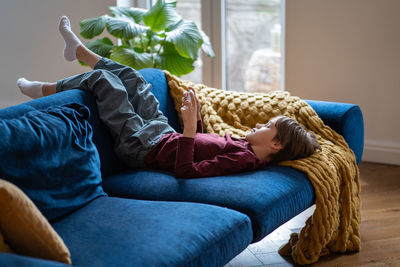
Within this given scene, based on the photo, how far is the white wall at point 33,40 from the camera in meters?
4.64

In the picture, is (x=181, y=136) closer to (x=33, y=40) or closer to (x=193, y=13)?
(x=193, y=13)

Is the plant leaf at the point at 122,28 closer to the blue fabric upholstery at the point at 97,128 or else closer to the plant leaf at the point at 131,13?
the plant leaf at the point at 131,13

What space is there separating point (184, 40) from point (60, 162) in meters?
1.70

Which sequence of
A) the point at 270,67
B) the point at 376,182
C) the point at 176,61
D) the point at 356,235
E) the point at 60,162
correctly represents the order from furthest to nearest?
the point at 270,67 → the point at 176,61 → the point at 376,182 → the point at 356,235 → the point at 60,162

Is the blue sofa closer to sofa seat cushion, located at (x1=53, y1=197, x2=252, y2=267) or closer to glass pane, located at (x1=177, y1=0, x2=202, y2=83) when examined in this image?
sofa seat cushion, located at (x1=53, y1=197, x2=252, y2=267)

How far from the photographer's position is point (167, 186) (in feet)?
6.26

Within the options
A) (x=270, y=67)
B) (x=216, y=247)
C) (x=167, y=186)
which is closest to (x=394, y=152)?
(x=270, y=67)

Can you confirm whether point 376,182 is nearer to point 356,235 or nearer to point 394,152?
point 394,152

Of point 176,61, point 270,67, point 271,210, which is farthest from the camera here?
point 270,67

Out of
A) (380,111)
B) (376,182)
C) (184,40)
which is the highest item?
(184,40)

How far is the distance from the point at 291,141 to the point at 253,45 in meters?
2.20

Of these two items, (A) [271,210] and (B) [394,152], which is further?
(B) [394,152]

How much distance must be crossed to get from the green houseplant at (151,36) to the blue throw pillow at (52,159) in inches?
54.6

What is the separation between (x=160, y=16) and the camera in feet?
10.8
